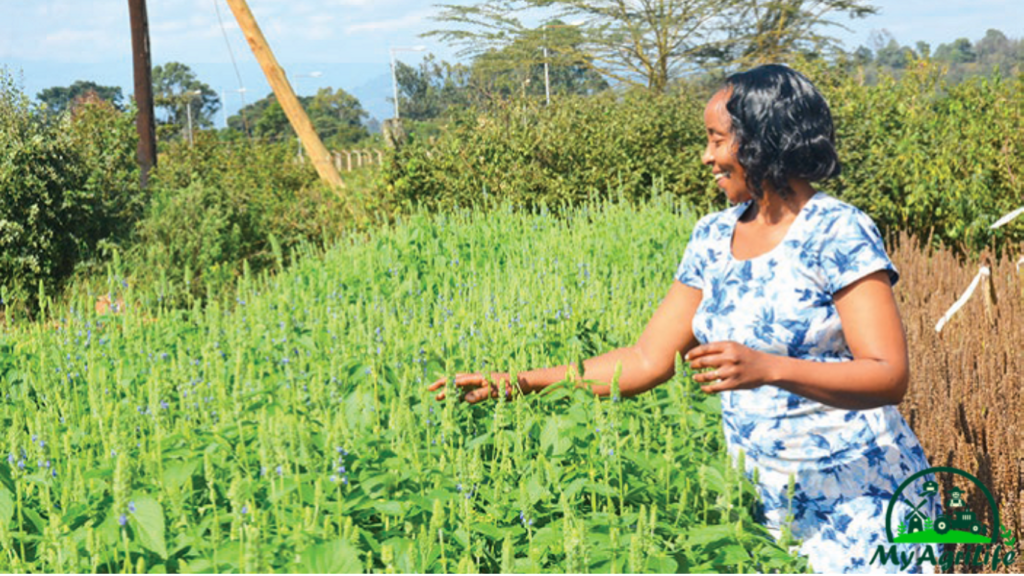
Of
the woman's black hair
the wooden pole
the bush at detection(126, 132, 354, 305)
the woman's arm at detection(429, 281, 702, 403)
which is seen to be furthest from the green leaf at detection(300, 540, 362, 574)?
the wooden pole

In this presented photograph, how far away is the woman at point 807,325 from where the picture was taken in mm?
2152

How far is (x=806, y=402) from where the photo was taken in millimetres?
2277

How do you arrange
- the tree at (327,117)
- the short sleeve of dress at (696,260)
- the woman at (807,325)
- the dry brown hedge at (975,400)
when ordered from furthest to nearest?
1. the tree at (327,117)
2. the dry brown hedge at (975,400)
3. the short sleeve of dress at (696,260)
4. the woman at (807,325)

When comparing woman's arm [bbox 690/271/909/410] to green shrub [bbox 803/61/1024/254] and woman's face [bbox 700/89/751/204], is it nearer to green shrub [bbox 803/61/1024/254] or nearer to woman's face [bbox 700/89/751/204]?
woman's face [bbox 700/89/751/204]

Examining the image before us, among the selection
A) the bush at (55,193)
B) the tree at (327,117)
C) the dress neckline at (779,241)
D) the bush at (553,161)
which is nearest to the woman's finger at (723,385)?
the dress neckline at (779,241)

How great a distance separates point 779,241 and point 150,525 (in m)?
1.55

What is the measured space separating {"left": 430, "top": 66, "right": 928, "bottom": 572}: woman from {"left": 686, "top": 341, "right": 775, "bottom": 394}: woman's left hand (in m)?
0.06

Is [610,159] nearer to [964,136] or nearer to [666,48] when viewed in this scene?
[964,136]

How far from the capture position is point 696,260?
2578mm

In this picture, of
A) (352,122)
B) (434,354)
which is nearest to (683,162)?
(434,354)

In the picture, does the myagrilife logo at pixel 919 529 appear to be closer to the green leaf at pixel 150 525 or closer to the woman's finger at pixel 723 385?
the woman's finger at pixel 723 385

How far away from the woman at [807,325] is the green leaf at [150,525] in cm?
119

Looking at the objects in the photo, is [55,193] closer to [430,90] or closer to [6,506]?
[6,506]

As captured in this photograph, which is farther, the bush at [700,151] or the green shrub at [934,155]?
the bush at [700,151]
